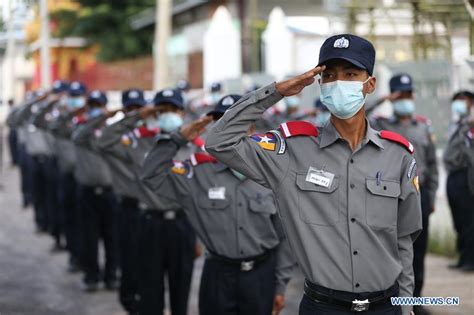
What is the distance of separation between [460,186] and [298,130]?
6334mm

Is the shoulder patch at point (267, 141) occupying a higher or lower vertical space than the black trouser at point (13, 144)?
higher

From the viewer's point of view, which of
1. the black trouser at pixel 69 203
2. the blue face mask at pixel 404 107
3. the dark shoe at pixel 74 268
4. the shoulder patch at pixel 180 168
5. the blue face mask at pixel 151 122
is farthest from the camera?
the black trouser at pixel 69 203

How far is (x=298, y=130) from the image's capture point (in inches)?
155

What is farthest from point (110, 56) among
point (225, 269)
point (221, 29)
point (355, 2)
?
point (225, 269)

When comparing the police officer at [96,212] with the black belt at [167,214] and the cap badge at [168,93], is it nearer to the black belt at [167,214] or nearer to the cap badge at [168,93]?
the black belt at [167,214]

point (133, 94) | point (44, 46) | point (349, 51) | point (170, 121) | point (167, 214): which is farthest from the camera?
point (44, 46)

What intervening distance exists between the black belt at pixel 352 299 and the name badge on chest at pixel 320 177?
17.8 inches

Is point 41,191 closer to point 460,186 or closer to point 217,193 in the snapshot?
point 460,186

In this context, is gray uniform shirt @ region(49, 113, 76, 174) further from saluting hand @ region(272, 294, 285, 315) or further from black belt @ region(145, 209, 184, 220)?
saluting hand @ region(272, 294, 285, 315)

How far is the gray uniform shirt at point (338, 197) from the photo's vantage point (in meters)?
3.77

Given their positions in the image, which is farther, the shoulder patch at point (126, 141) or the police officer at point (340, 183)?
the shoulder patch at point (126, 141)

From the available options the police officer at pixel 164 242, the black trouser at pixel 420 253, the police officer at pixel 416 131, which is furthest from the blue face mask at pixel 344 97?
the police officer at pixel 416 131

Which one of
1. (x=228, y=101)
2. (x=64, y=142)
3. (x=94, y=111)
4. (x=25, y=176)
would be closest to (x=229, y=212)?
(x=228, y=101)

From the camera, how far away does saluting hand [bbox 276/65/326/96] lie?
144 inches
